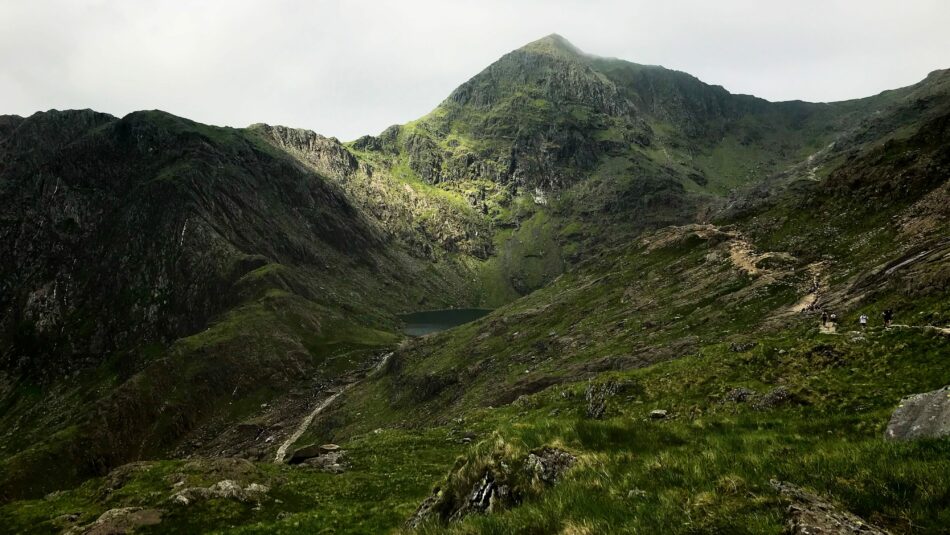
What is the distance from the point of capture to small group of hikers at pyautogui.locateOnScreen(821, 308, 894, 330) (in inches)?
1391

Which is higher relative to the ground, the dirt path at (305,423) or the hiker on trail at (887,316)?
the hiker on trail at (887,316)

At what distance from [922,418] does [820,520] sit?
Result: 7.49 m

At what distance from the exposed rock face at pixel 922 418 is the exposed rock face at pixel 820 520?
4745mm

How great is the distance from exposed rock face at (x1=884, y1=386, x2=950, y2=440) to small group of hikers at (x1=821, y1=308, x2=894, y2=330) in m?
23.4

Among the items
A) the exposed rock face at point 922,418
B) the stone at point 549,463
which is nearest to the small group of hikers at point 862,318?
the exposed rock face at point 922,418

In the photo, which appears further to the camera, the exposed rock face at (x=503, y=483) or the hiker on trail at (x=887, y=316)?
the hiker on trail at (x=887, y=316)

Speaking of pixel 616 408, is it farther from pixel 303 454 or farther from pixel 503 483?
pixel 303 454

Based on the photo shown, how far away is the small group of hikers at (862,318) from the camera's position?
3534cm

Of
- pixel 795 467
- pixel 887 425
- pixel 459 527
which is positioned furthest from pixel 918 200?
pixel 459 527

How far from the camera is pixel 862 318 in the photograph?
121ft

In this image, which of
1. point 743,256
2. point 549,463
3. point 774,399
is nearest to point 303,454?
point 774,399

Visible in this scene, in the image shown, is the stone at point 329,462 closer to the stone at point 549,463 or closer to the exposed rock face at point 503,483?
the exposed rock face at point 503,483

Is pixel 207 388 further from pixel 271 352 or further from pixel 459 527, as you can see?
pixel 459 527

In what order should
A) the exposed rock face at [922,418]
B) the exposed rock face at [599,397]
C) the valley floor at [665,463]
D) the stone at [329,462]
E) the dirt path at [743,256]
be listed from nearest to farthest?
1. the valley floor at [665,463]
2. the exposed rock face at [922,418]
3. the exposed rock face at [599,397]
4. the stone at [329,462]
5. the dirt path at [743,256]
